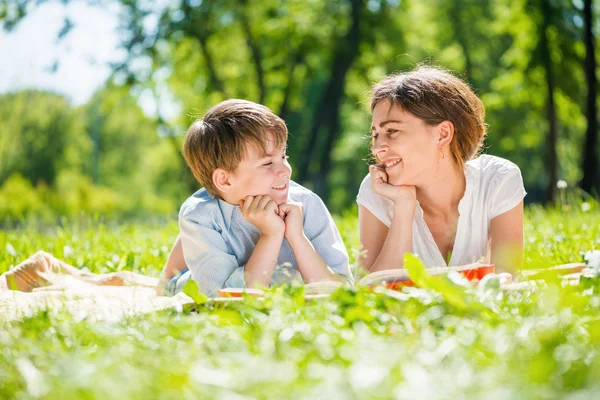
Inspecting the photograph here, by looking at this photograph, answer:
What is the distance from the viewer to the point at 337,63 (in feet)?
65.7

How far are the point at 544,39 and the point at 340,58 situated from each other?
5431mm

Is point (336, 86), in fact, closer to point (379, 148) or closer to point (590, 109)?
point (590, 109)

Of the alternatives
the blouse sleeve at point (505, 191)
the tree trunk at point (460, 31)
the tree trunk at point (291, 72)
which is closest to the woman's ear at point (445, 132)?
the blouse sleeve at point (505, 191)

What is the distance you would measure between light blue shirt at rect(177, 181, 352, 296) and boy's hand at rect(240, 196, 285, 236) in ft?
0.70

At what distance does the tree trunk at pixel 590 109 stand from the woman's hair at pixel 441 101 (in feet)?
33.8

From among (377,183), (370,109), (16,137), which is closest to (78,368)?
(377,183)

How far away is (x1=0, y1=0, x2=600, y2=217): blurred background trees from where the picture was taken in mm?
17812

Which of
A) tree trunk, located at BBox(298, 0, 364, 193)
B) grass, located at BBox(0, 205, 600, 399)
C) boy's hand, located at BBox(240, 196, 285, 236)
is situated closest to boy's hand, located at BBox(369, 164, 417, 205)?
boy's hand, located at BBox(240, 196, 285, 236)

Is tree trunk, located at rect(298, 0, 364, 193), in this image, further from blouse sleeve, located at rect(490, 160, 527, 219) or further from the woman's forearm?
the woman's forearm

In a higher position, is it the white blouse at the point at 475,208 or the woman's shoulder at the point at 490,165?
the woman's shoulder at the point at 490,165

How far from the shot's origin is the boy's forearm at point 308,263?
369 cm

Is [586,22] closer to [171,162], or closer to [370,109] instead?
[370,109]

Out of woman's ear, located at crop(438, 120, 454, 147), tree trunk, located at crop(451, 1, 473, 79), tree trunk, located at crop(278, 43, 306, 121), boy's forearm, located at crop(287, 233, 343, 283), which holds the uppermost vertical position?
tree trunk, located at crop(451, 1, 473, 79)

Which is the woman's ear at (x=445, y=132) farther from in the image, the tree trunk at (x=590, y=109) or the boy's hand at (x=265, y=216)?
the tree trunk at (x=590, y=109)
